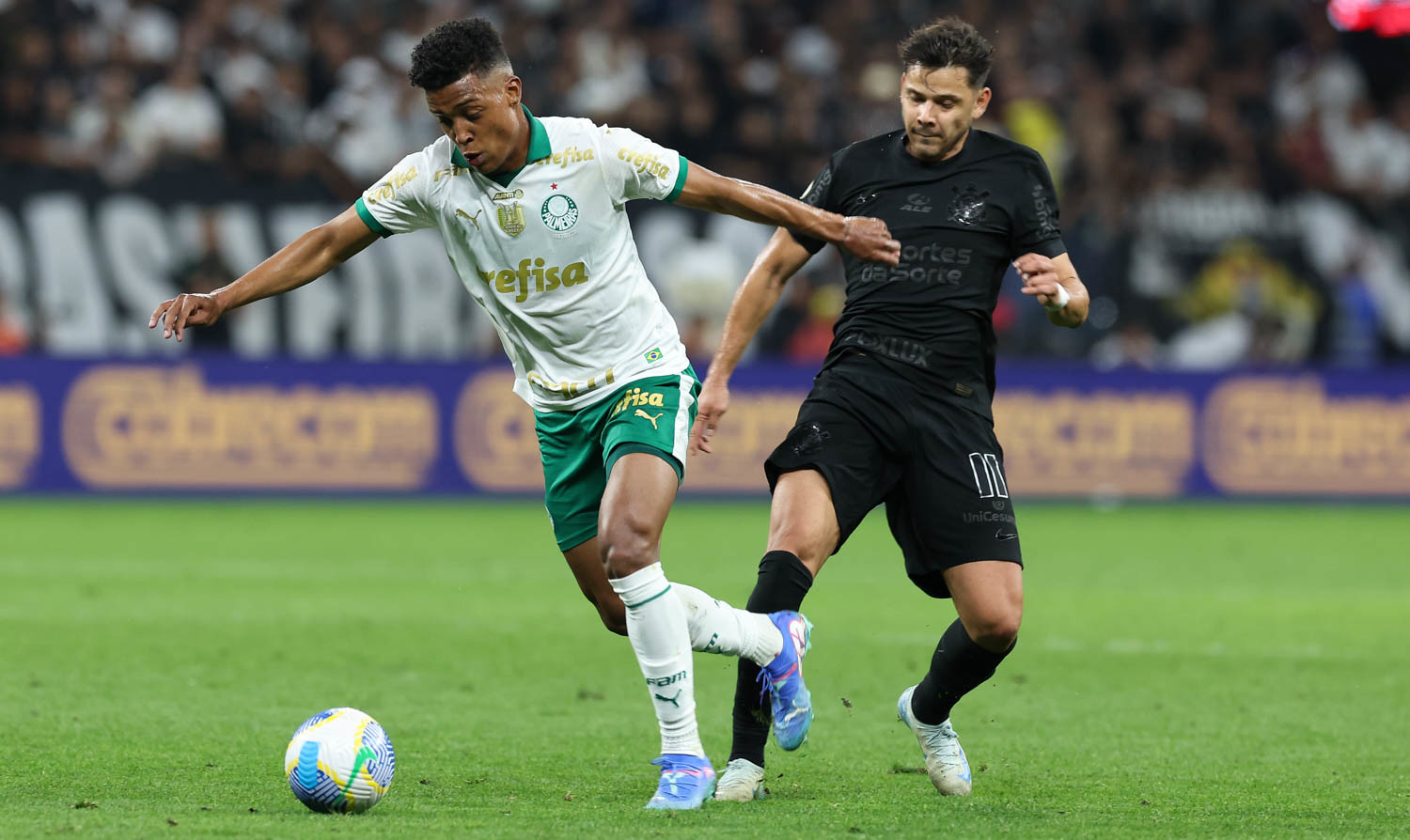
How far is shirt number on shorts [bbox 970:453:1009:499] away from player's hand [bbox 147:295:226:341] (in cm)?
245

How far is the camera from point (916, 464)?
5.89 metres

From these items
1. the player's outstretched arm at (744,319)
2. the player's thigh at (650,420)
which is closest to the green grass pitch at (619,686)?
the player's thigh at (650,420)

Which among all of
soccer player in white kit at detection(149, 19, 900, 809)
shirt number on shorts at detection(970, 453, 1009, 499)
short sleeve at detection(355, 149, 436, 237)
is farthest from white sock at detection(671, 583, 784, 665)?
short sleeve at detection(355, 149, 436, 237)

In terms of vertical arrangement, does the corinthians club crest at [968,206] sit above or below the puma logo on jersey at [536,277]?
above

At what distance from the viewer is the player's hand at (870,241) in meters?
5.58

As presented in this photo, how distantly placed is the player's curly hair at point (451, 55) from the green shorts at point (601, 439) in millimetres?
1113

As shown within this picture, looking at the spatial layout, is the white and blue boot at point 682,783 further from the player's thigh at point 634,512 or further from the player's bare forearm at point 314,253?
the player's bare forearm at point 314,253

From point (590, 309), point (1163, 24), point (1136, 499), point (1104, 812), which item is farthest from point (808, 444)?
point (1163, 24)

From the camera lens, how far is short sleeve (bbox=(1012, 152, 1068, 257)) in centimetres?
601

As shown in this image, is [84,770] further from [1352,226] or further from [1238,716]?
[1352,226]

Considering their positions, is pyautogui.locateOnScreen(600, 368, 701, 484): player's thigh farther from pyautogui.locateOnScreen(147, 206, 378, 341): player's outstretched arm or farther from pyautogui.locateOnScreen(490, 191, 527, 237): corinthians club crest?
pyautogui.locateOnScreen(147, 206, 378, 341): player's outstretched arm

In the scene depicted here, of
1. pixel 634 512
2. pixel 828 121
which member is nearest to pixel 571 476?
pixel 634 512

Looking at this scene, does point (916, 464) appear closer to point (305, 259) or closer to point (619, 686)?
point (305, 259)

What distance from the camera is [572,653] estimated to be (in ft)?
30.6
